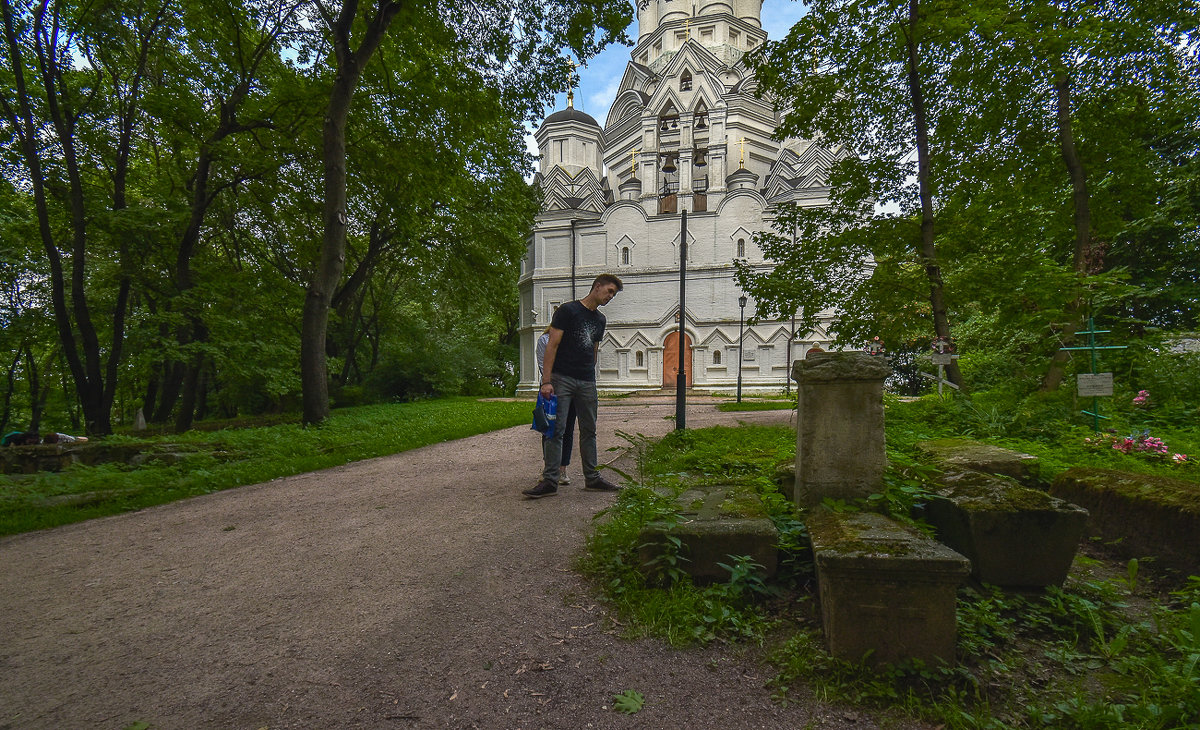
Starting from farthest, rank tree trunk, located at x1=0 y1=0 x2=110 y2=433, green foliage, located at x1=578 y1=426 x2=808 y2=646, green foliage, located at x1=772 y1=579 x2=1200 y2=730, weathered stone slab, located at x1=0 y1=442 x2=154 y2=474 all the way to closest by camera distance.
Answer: tree trunk, located at x1=0 y1=0 x2=110 y2=433, weathered stone slab, located at x1=0 y1=442 x2=154 y2=474, green foliage, located at x1=578 y1=426 x2=808 y2=646, green foliage, located at x1=772 y1=579 x2=1200 y2=730

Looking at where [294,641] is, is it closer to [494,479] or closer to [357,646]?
[357,646]

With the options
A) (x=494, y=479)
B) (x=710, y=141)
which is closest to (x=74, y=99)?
(x=494, y=479)

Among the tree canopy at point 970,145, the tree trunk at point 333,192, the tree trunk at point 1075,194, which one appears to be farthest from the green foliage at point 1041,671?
the tree trunk at point 333,192

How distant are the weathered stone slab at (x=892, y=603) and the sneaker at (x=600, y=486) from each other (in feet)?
10.0

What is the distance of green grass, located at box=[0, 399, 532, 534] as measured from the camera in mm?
5055

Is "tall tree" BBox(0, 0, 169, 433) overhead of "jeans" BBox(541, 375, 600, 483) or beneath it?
overhead

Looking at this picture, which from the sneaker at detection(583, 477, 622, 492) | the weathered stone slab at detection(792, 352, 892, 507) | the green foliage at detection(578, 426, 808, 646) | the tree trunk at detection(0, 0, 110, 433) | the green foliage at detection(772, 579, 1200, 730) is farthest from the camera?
the tree trunk at detection(0, 0, 110, 433)

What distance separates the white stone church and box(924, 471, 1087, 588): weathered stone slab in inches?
1066

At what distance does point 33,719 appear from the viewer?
1.93 meters

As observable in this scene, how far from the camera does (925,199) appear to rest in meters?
9.74

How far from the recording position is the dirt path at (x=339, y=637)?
198 cm

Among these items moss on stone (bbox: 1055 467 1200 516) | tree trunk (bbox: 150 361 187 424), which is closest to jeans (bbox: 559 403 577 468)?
moss on stone (bbox: 1055 467 1200 516)

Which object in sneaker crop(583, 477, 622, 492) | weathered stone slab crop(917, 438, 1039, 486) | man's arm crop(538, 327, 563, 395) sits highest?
man's arm crop(538, 327, 563, 395)

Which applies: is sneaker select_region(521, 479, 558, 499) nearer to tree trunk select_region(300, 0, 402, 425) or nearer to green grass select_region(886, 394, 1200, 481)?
green grass select_region(886, 394, 1200, 481)
